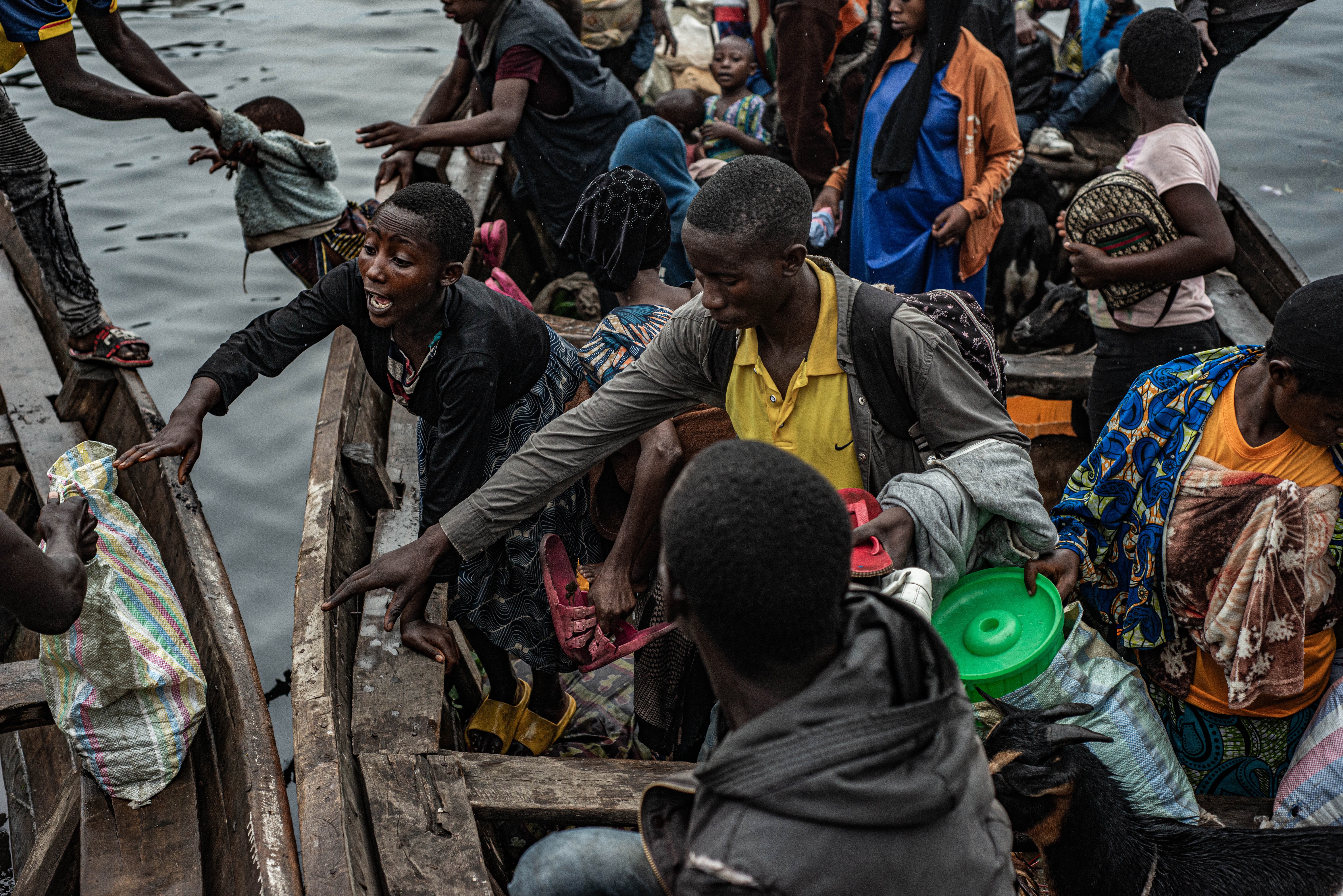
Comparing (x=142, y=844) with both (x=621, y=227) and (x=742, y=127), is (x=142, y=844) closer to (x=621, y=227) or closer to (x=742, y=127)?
(x=621, y=227)

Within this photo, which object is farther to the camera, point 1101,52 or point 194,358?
point 194,358

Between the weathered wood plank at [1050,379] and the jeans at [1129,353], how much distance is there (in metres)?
0.55

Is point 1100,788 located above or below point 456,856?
above

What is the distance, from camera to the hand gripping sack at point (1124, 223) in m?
3.01

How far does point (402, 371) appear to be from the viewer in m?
2.71

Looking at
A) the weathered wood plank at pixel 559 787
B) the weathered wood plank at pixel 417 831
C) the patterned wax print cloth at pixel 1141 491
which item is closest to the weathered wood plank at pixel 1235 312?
the patterned wax print cloth at pixel 1141 491

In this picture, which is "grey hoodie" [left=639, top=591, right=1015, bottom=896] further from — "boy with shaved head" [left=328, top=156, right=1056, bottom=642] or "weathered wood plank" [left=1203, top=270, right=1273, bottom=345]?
"weathered wood plank" [left=1203, top=270, right=1273, bottom=345]

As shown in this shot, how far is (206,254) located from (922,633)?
8010 millimetres

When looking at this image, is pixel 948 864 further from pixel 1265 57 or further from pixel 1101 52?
pixel 1265 57

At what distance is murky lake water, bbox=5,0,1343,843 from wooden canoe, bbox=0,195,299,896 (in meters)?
1.40

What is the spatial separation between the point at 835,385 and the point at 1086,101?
5.18 meters

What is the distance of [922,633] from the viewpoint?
4.14 feet

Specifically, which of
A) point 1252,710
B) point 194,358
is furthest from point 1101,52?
point 194,358

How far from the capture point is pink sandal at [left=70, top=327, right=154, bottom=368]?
3.79 meters
